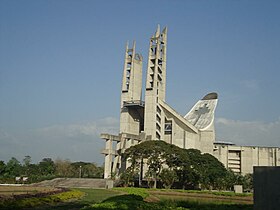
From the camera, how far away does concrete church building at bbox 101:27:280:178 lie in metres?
50.6

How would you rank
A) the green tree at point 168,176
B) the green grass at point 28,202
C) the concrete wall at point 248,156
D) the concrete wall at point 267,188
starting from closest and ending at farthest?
1. the concrete wall at point 267,188
2. the green grass at point 28,202
3. the green tree at point 168,176
4. the concrete wall at point 248,156

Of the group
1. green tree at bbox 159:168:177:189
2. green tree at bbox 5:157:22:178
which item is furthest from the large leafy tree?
green tree at bbox 5:157:22:178

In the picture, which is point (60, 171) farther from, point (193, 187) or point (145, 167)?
point (193, 187)

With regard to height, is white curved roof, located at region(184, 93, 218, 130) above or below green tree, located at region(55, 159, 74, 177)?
above

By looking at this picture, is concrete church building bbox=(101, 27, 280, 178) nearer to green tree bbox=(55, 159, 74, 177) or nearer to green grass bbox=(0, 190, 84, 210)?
green tree bbox=(55, 159, 74, 177)

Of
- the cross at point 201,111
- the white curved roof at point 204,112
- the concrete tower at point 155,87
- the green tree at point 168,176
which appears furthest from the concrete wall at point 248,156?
the green tree at point 168,176

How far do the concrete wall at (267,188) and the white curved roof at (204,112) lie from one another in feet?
164

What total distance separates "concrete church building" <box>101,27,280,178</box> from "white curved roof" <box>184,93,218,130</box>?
0.17m

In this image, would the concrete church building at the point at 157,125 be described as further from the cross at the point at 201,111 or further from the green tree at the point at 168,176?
the green tree at the point at 168,176

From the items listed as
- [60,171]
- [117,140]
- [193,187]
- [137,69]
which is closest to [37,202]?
[193,187]

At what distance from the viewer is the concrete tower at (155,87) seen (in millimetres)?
51950

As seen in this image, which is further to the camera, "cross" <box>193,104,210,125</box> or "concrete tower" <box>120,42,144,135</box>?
"cross" <box>193,104,210,125</box>

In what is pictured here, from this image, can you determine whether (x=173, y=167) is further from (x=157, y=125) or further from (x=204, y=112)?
(x=204, y=112)

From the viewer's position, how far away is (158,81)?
178 ft
